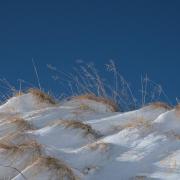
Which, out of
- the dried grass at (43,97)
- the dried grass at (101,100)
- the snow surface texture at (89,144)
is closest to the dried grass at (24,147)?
the snow surface texture at (89,144)

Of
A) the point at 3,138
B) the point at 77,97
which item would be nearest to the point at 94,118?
the point at 77,97

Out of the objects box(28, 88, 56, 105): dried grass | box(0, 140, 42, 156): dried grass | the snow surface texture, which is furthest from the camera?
box(28, 88, 56, 105): dried grass

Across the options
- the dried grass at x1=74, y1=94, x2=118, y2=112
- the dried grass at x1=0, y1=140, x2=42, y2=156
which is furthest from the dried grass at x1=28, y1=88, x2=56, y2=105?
the dried grass at x1=0, y1=140, x2=42, y2=156

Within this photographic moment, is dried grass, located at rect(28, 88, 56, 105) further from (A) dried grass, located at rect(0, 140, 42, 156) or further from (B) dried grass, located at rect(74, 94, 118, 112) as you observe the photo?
(A) dried grass, located at rect(0, 140, 42, 156)

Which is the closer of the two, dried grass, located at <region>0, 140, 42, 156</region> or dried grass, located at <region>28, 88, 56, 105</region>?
dried grass, located at <region>0, 140, 42, 156</region>

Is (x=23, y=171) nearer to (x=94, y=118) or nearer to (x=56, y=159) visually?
(x=56, y=159)

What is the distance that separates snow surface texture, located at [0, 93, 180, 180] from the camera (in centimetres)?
491

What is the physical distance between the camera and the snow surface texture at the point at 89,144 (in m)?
4.91

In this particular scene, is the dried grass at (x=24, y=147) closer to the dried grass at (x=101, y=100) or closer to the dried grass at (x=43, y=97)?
the dried grass at (x=43, y=97)

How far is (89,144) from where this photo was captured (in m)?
5.55

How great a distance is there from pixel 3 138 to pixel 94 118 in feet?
5.08

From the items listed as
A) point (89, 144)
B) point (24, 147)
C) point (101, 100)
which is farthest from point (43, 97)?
point (24, 147)

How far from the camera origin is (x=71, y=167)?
504 centimetres

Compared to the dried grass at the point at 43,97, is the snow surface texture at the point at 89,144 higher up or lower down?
higher up
